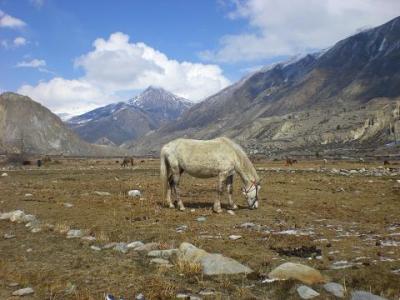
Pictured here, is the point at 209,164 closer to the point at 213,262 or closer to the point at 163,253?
the point at 163,253

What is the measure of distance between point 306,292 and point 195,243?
5.80 meters

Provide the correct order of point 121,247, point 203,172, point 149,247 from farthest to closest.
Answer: point 203,172 < point 121,247 < point 149,247

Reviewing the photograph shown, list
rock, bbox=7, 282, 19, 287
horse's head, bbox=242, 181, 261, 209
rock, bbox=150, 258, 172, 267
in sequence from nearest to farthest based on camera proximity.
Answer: rock, bbox=7, 282, 19, 287 → rock, bbox=150, 258, 172, 267 → horse's head, bbox=242, 181, 261, 209

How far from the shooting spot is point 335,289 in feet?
34.1

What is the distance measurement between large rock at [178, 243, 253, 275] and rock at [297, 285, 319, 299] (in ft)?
6.51

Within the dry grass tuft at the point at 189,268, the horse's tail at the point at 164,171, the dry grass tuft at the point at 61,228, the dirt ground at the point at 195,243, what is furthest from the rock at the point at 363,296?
the horse's tail at the point at 164,171

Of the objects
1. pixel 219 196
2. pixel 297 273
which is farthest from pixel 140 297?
pixel 219 196

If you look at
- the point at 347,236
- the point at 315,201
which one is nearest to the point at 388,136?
the point at 315,201

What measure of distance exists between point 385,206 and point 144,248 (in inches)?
673

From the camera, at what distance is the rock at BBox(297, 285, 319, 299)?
33.2 feet

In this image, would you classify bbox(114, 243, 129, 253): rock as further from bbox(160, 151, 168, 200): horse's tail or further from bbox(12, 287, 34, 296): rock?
bbox(160, 151, 168, 200): horse's tail

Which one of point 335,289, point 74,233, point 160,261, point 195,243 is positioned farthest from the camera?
point 74,233

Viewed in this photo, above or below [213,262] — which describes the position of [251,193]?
above

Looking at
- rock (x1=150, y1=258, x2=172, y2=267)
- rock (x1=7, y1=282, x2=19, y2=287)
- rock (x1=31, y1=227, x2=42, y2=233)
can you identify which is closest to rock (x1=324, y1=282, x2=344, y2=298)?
rock (x1=150, y1=258, x2=172, y2=267)
